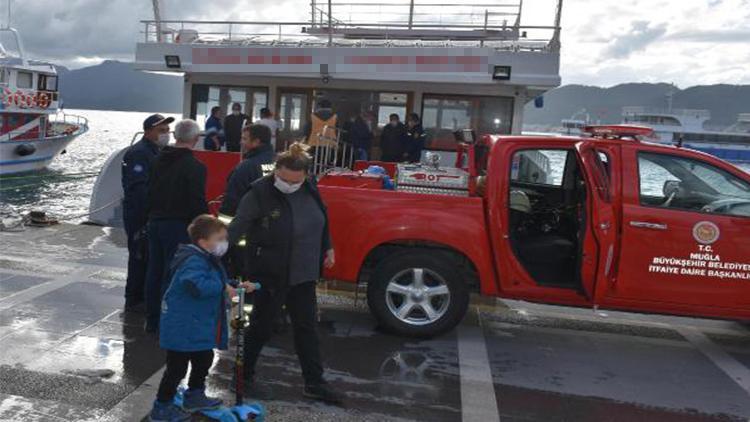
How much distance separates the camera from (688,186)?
5.21 m

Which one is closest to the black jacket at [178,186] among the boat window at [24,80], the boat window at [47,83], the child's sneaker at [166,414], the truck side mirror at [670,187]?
the child's sneaker at [166,414]

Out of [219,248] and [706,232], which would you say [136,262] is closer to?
[219,248]

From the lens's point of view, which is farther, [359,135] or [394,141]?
[359,135]

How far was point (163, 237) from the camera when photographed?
191 inches

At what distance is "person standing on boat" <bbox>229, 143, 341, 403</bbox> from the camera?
388cm

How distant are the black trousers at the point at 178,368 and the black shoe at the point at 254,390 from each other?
0.46 metres

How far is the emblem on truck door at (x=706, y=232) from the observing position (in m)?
5.02

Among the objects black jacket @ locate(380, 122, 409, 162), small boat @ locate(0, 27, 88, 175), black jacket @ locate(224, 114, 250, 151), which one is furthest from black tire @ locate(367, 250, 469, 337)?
small boat @ locate(0, 27, 88, 175)

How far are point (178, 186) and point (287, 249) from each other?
4.38ft

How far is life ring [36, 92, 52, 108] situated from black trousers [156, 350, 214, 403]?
30.6 metres

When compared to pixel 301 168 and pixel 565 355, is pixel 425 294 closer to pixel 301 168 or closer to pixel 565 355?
pixel 565 355

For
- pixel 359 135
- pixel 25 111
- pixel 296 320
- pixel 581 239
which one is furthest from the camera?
pixel 25 111

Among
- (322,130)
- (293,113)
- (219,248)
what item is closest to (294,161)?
(219,248)

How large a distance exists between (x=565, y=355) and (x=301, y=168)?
9.09 feet
